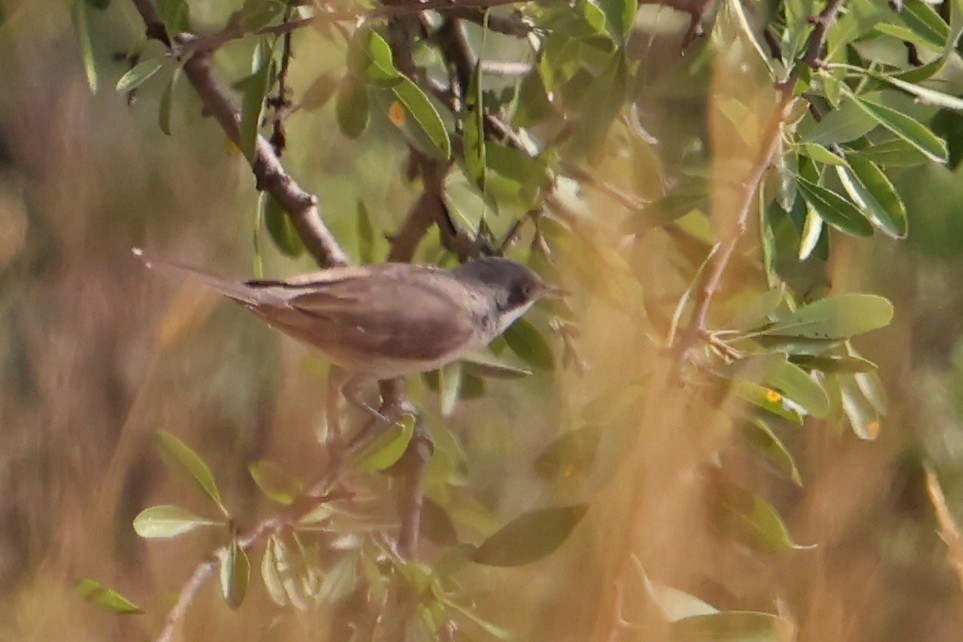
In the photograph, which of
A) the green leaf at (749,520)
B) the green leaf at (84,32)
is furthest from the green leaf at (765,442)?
the green leaf at (84,32)

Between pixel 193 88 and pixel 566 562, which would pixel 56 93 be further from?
pixel 566 562

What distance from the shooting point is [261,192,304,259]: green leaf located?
51cm

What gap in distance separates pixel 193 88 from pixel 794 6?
30 cm

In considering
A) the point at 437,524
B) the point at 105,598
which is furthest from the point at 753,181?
the point at 105,598

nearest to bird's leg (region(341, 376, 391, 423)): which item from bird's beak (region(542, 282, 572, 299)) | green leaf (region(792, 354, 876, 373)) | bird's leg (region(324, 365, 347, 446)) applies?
bird's leg (region(324, 365, 347, 446))

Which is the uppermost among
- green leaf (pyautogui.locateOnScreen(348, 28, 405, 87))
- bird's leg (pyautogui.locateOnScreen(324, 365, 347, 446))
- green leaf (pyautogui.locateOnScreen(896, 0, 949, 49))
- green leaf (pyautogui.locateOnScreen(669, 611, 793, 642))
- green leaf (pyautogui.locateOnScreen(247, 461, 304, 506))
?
green leaf (pyautogui.locateOnScreen(896, 0, 949, 49))

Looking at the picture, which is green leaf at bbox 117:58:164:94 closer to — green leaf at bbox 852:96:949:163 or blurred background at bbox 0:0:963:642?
blurred background at bbox 0:0:963:642

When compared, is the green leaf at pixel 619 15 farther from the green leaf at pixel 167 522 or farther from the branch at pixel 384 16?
the green leaf at pixel 167 522

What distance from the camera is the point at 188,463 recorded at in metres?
0.49

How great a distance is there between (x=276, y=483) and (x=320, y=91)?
207 mm

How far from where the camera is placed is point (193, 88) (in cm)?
49

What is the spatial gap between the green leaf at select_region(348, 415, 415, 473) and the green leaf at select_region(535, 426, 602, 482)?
0.08m

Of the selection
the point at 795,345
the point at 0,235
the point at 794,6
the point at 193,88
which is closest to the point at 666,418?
the point at 795,345

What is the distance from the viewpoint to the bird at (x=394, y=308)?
44 centimetres
